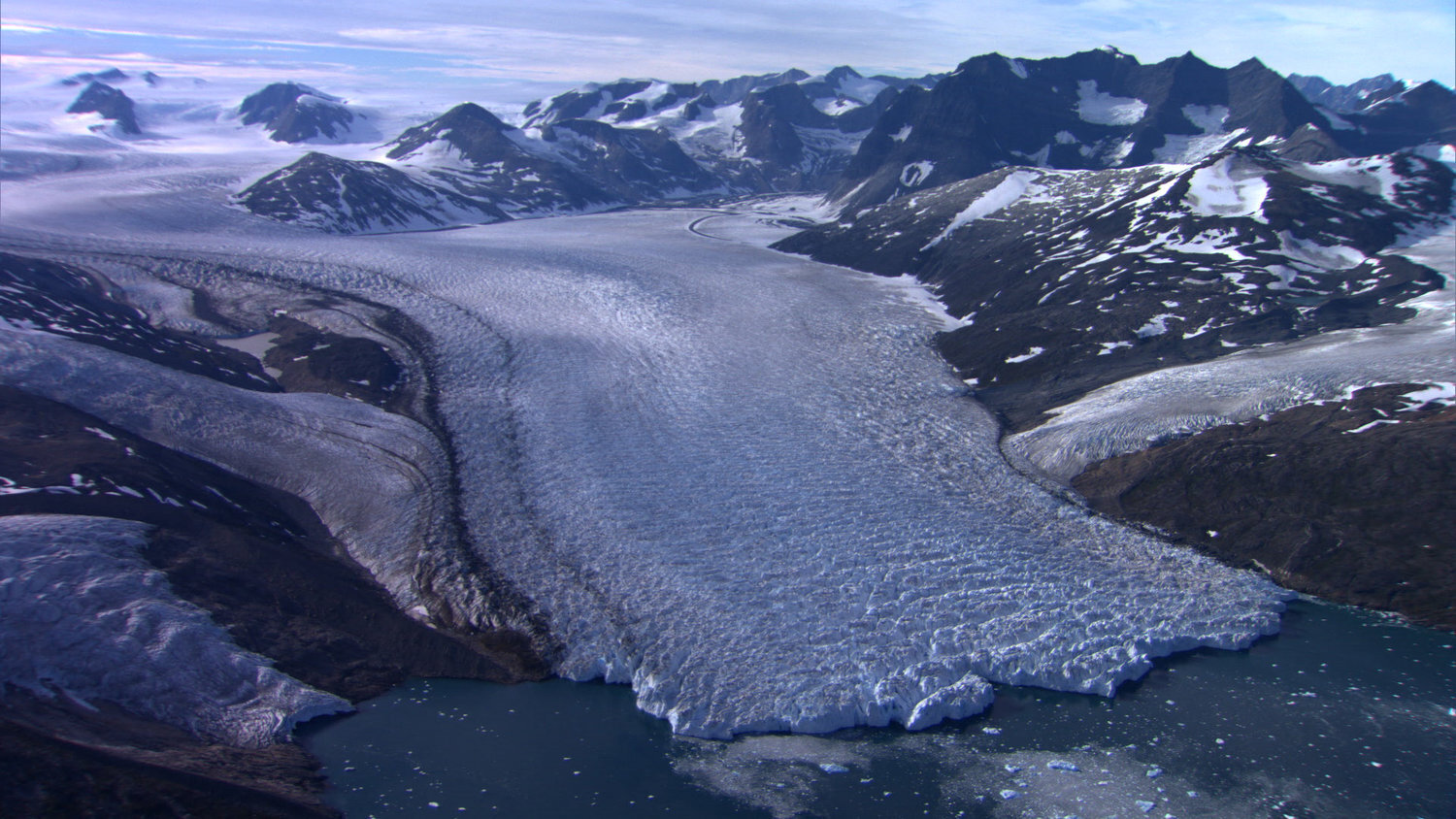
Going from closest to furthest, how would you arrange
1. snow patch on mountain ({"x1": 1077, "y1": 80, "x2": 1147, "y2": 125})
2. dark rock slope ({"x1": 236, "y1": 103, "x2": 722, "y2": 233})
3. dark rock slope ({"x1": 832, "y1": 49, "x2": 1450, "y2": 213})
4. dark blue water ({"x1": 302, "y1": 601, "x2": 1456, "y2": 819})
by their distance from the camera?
dark blue water ({"x1": 302, "y1": 601, "x2": 1456, "y2": 819}), dark rock slope ({"x1": 236, "y1": 103, "x2": 722, "y2": 233}), dark rock slope ({"x1": 832, "y1": 49, "x2": 1450, "y2": 213}), snow patch on mountain ({"x1": 1077, "y1": 80, "x2": 1147, "y2": 125})

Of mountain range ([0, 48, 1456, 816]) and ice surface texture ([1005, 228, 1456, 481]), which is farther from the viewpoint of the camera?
ice surface texture ([1005, 228, 1456, 481])

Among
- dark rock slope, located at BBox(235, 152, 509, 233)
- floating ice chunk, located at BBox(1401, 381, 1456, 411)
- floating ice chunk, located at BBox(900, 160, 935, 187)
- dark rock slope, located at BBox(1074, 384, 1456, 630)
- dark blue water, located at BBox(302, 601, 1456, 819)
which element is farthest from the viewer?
floating ice chunk, located at BBox(900, 160, 935, 187)

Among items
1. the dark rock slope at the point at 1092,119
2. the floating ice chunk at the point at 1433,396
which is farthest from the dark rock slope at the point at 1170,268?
the dark rock slope at the point at 1092,119

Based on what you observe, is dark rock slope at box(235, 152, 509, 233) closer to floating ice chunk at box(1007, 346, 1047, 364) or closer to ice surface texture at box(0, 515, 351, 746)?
floating ice chunk at box(1007, 346, 1047, 364)

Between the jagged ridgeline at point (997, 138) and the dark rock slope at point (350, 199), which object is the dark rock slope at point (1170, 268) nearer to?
the jagged ridgeline at point (997, 138)

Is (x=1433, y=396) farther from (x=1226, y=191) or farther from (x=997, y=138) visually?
(x=997, y=138)

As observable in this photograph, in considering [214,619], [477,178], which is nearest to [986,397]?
[214,619]

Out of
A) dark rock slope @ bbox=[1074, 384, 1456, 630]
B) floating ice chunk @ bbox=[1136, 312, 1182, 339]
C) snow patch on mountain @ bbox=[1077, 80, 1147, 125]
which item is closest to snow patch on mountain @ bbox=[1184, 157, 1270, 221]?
floating ice chunk @ bbox=[1136, 312, 1182, 339]

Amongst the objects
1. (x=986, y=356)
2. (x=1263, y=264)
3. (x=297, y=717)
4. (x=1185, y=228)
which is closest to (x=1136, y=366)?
(x=986, y=356)
